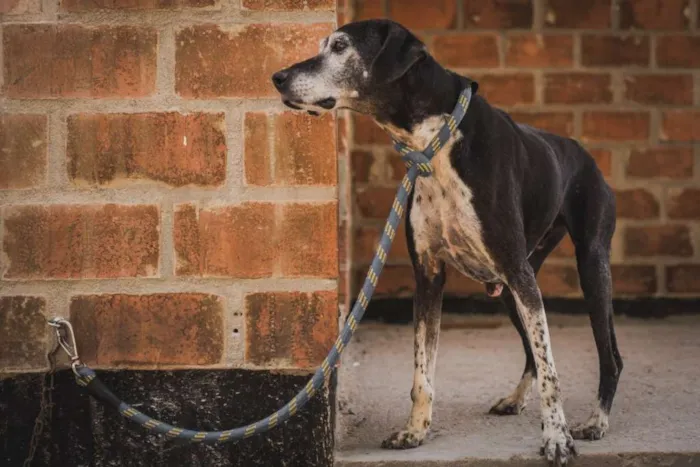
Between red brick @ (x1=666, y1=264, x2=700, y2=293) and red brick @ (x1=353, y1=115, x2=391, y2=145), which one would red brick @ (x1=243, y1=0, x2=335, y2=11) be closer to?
red brick @ (x1=353, y1=115, x2=391, y2=145)

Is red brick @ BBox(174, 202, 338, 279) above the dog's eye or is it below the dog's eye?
below

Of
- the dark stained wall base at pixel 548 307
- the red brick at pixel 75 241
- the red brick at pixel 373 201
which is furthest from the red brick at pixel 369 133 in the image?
the red brick at pixel 75 241

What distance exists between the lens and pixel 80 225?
2.78m

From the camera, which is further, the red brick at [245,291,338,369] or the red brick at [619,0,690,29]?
the red brick at [619,0,690,29]

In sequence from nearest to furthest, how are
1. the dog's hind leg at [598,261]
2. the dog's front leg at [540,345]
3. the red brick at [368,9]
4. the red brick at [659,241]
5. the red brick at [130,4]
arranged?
the red brick at [130,4]
the dog's front leg at [540,345]
the dog's hind leg at [598,261]
the red brick at [368,9]
the red brick at [659,241]

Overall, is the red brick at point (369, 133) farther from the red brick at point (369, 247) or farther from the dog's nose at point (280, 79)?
the dog's nose at point (280, 79)

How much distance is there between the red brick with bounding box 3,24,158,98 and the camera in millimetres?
2762

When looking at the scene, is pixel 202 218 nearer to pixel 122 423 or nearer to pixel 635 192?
pixel 122 423

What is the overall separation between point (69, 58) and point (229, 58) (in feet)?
1.38

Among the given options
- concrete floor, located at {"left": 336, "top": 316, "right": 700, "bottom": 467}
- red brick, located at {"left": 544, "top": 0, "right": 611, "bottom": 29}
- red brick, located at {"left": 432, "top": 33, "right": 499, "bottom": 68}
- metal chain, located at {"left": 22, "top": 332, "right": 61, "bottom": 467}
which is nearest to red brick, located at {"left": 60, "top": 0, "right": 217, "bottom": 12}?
metal chain, located at {"left": 22, "top": 332, "right": 61, "bottom": 467}

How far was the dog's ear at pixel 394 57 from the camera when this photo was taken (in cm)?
278

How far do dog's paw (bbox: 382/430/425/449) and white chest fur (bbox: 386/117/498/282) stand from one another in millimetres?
488

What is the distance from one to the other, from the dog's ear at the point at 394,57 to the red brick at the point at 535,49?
2.74 metres

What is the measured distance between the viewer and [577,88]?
546 cm
